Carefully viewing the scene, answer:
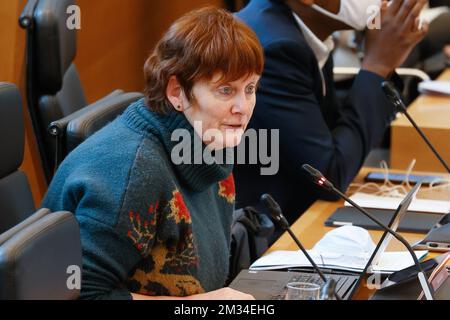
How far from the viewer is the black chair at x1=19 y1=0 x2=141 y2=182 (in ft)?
6.56

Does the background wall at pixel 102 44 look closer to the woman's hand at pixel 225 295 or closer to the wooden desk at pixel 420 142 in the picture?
the wooden desk at pixel 420 142

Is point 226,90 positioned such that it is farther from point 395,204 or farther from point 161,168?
point 395,204

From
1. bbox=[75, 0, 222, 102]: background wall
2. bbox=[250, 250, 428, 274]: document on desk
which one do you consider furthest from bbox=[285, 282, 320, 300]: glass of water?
bbox=[75, 0, 222, 102]: background wall

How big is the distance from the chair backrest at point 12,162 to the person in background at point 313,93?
741mm

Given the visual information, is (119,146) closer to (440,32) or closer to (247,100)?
(247,100)

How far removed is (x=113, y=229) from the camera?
1404mm

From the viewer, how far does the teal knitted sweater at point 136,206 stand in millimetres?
1407

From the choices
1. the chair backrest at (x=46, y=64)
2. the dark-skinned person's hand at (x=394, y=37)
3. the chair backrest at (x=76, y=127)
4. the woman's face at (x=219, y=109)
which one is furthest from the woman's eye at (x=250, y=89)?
the dark-skinned person's hand at (x=394, y=37)

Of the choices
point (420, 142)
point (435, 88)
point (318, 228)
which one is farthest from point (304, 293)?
point (435, 88)

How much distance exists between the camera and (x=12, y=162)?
1.67 meters

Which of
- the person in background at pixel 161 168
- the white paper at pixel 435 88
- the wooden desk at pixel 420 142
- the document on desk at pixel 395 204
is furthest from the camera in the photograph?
the white paper at pixel 435 88

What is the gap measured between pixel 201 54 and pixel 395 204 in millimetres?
923

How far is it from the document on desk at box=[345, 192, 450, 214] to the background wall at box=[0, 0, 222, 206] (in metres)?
0.88

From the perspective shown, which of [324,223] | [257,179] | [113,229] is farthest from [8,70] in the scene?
[113,229]
